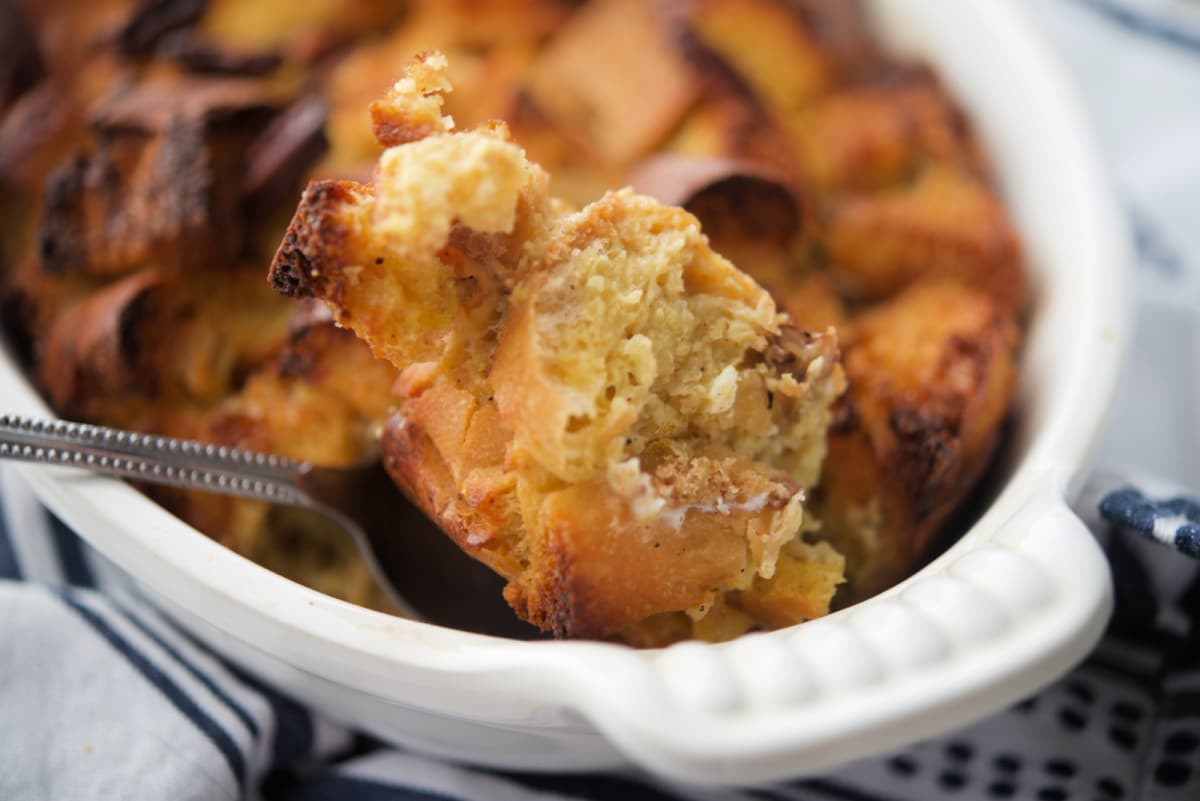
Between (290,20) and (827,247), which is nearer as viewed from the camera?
(827,247)

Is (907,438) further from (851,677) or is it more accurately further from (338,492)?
(338,492)

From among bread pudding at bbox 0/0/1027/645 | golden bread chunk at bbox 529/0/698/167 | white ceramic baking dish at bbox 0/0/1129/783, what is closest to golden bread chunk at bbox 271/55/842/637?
bread pudding at bbox 0/0/1027/645

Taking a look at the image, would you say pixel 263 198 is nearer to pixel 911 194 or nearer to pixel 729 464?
pixel 729 464

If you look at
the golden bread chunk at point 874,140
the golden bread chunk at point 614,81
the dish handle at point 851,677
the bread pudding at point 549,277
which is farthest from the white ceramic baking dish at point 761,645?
the golden bread chunk at point 614,81

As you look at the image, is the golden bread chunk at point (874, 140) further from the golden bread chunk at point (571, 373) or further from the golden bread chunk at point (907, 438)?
the golden bread chunk at point (571, 373)

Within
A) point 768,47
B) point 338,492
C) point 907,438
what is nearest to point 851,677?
point 907,438

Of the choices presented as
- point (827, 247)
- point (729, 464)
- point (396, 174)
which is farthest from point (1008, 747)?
point (396, 174)
